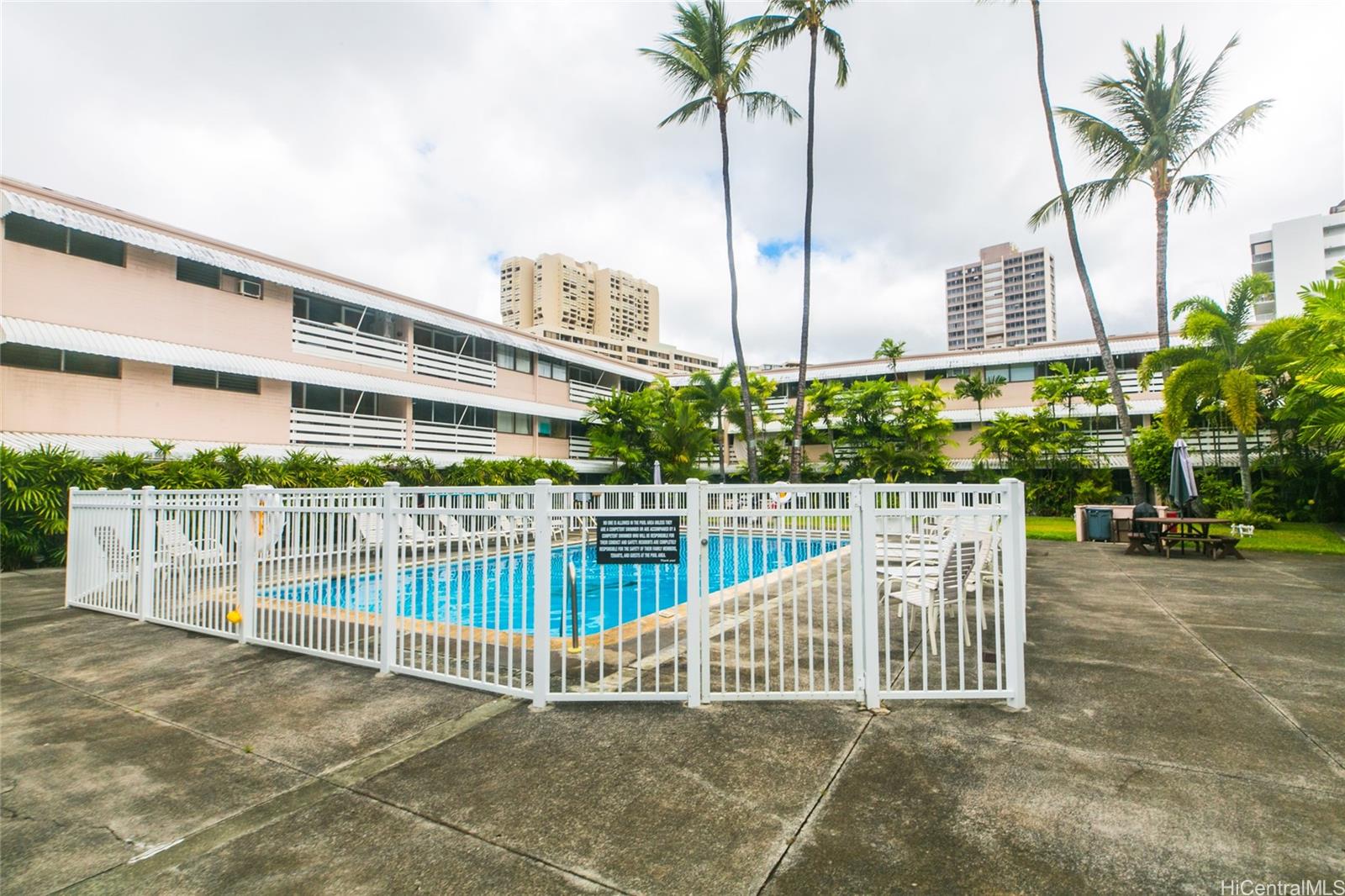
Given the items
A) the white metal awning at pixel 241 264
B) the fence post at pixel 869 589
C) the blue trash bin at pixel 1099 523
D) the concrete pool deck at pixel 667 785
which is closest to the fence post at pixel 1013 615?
the concrete pool deck at pixel 667 785

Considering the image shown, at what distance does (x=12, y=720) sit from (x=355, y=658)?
2.18 m

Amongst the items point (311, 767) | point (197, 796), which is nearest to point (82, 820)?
point (197, 796)

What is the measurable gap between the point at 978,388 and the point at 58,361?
3218cm

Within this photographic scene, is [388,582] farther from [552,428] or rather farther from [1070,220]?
[552,428]

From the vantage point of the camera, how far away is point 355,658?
546 centimetres

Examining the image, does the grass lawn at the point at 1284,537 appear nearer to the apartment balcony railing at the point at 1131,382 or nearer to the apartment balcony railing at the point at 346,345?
the apartment balcony railing at the point at 1131,382

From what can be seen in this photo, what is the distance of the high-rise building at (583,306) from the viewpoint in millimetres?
118575

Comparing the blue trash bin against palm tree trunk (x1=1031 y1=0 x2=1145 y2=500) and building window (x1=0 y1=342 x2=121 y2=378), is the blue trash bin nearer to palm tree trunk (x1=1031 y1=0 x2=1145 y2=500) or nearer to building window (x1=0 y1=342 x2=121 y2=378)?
palm tree trunk (x1=1031 y1=0 x2=1145 y2=500)

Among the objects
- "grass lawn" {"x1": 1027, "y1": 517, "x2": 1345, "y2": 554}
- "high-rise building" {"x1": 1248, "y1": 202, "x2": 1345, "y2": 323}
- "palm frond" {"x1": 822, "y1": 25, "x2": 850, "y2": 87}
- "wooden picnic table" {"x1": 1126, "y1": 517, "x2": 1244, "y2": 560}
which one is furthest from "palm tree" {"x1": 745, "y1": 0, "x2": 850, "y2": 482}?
"high-rise building" {"x1": 1248, "y1": 202, "x2": 1345, "y2": 323}

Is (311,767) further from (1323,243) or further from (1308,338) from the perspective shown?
(1323,243)

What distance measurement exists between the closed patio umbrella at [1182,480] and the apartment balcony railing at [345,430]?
21551mm

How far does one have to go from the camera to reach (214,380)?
16.4 metres

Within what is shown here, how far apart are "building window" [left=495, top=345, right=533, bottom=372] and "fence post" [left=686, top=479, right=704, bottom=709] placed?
2293 centimetres

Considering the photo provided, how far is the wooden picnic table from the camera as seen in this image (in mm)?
11711
